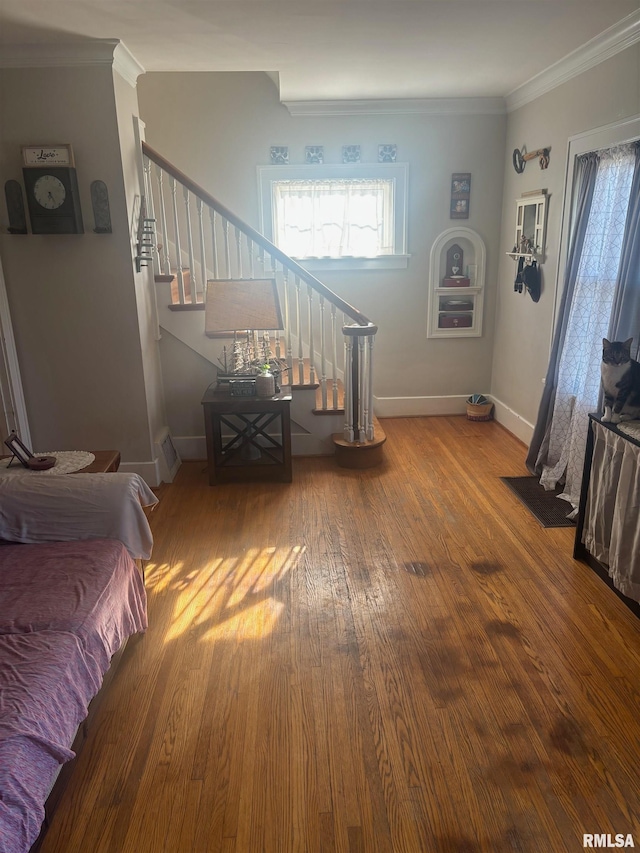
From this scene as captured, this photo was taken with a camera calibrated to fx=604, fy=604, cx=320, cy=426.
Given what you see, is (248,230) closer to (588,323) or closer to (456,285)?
(456,285)

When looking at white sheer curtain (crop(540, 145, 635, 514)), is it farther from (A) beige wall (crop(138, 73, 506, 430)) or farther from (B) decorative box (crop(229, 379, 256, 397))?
(B) decorative box (crop(229, 379, 256, 397))

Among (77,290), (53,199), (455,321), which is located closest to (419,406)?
(455,321)

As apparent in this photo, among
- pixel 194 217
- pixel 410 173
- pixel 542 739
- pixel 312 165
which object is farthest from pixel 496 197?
pixel 542 739

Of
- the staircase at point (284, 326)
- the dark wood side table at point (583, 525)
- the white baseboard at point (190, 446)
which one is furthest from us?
the white baseboard at point (190, 446)

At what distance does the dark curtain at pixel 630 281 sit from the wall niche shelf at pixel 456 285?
2.32 metres

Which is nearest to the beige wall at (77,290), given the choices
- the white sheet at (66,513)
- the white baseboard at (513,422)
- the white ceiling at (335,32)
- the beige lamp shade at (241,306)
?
the white ceiling at (335,32)

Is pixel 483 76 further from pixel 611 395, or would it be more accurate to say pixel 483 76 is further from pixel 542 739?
pixel 542 739

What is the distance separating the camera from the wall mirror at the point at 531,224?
4559 mm

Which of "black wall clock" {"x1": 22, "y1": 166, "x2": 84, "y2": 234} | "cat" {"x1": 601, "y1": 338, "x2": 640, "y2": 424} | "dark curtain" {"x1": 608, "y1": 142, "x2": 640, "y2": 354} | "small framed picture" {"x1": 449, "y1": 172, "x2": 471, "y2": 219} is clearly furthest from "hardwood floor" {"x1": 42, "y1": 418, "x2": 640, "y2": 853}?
"small framed picture" {"x1": 449, "y1": 172, "x2": 471, "y2": 219}

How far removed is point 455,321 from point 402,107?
192 cm

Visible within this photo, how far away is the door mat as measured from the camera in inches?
147

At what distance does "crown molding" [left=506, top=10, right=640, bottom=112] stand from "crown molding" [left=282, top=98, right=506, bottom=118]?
0.89 ft

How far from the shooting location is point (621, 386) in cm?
297

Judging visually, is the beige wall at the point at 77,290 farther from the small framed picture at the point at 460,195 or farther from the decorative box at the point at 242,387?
the small framed picture at the point at 460,195
